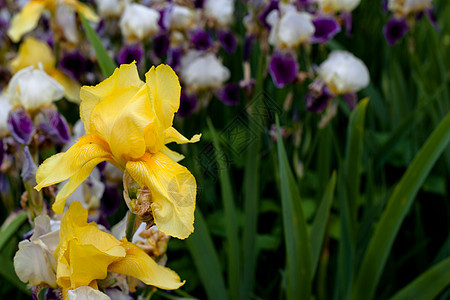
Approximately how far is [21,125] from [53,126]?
0.25ft

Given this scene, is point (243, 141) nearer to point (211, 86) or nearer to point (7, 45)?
point (211, 86)

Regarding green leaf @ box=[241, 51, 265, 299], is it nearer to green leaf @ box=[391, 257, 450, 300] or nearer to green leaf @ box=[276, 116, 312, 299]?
green leaf @ box=[276, 116, 312, 299]

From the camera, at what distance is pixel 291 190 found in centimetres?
94

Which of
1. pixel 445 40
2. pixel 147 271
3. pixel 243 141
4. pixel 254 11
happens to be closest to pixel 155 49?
pixel 254 11

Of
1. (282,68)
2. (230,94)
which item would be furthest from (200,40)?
(282,68)

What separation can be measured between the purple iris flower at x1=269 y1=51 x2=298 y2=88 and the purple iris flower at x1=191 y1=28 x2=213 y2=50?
0.33 meters

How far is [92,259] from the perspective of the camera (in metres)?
0.57

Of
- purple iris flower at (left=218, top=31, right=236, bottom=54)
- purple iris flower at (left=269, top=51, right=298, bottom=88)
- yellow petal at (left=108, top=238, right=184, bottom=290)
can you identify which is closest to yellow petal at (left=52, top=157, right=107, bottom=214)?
yellow petal at (left=108, top=238, right=184, bottom=290)

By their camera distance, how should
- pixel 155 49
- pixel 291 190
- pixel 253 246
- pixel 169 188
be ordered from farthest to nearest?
pixel 155 49 < pixel 253 246 < pixel 291 190 < pixel 169 188

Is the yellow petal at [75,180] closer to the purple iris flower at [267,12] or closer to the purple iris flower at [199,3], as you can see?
the purple iris flower at [267,12]

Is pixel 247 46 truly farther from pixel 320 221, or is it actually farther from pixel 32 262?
pixel 32 262

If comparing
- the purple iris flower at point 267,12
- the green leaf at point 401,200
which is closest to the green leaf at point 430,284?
the green leaf at point 401,200

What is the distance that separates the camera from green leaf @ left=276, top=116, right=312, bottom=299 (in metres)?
0.93

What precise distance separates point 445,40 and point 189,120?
54.4 inches
